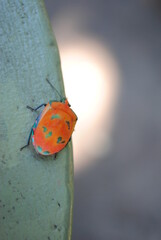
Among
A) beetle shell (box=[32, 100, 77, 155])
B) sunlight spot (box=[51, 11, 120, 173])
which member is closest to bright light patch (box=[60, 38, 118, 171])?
sunlight spot (box=[51, 11, 120, 173])

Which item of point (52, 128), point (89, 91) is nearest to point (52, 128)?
point (52, 128)

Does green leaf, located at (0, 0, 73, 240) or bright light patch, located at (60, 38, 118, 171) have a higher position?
green leaf, located at (0, 0, 73, 240)

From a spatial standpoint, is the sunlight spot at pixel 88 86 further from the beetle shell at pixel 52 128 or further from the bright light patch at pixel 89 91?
the beetle shell at pixel 52 128

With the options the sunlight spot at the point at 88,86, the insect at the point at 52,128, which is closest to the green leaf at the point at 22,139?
the insect at the point at 52,128

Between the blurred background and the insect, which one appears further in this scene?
the blurred background

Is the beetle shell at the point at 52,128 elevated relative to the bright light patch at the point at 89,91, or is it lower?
elevated

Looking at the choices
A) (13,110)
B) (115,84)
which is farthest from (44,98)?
(115,84)

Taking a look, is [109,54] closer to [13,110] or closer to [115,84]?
[115,84]

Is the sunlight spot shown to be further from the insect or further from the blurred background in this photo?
the insect
